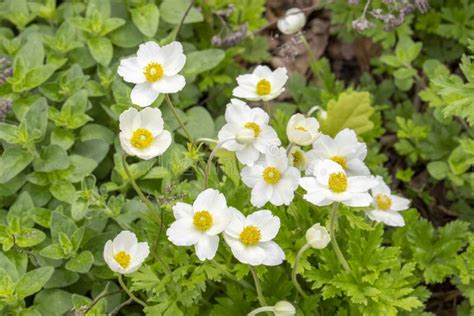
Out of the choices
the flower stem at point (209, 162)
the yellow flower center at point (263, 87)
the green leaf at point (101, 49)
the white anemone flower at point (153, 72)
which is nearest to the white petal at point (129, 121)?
the white anemone flower at point (153, 72)

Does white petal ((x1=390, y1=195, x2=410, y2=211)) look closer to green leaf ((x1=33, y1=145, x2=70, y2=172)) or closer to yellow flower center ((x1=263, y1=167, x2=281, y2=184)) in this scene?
yellow flower center ((x1=263, y1=167, x2=281, y2=184))

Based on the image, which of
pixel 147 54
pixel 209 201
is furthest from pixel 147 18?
pixel 209 201

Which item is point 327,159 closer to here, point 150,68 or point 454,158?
point 150,68

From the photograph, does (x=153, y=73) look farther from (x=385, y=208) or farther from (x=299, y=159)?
(x=385, y=208)

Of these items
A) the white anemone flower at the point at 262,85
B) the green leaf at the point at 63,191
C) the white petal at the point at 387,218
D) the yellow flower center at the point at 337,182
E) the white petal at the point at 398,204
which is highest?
the yellow flower center at the point at 337,182

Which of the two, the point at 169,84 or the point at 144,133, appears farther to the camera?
the point at 169,84

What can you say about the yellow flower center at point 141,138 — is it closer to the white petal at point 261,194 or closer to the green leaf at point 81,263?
the white petal at point 261,194

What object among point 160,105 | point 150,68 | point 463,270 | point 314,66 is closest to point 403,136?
point 314,66
